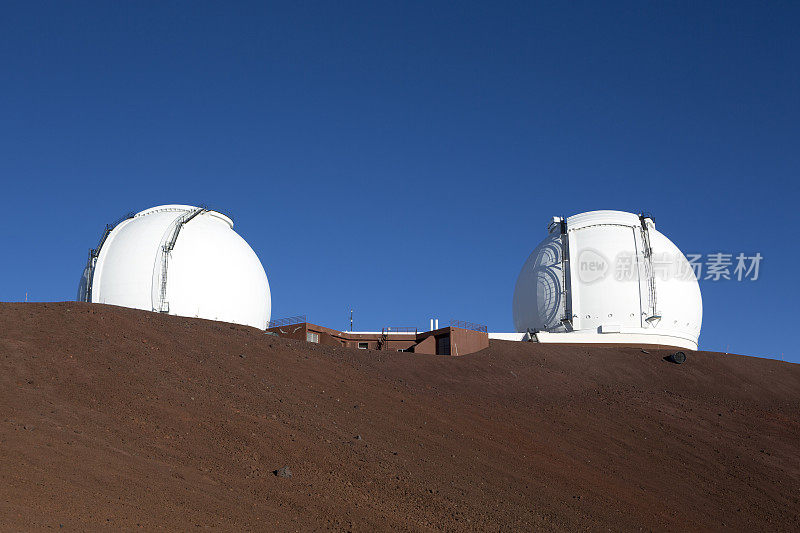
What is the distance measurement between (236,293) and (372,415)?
1603cm

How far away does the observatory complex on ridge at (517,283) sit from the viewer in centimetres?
3177

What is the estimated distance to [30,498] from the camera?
9805 mm

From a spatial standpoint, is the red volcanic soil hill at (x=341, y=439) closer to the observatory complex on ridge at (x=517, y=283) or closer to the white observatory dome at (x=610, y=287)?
the observatory complex on ridge at (x=517, y=283)

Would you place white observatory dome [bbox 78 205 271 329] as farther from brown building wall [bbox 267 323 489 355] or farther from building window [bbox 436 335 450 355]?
building window [bbox 436 335 450 355]

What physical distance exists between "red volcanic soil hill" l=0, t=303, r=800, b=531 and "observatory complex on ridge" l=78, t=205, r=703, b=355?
688 centimetres

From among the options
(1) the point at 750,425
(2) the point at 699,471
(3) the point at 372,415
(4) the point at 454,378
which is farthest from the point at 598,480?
(1) the point at 750,425

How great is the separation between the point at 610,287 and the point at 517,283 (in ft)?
19.7

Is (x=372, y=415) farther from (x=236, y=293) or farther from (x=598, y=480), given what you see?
(x=236, y=293)

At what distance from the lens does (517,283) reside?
41.0 m

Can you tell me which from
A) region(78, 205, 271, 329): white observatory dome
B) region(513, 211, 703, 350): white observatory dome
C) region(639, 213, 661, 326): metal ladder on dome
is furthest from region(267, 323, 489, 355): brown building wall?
region(639, 213, 661, 326): metal ladder on dome

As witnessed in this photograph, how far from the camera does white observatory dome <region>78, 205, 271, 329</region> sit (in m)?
31.6

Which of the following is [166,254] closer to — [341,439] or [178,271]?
[178,271]

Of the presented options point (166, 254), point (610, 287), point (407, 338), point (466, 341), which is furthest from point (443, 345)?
point (166, 254)

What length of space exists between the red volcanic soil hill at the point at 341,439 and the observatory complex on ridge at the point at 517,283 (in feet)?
22.6
